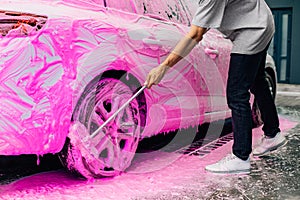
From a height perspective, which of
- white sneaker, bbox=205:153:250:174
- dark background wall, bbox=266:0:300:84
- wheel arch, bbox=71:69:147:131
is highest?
wheel arch, bbox=71:69:147:131

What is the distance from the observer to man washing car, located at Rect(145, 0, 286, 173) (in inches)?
116

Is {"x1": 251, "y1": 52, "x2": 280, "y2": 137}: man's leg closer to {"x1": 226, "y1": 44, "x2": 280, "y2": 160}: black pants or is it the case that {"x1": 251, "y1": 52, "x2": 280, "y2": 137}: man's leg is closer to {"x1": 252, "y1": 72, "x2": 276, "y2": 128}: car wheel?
{"x1": 226, "y1": 44, "x2": 280, "y2": 160}: black pants

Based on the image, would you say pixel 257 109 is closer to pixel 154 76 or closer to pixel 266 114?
pixel 266 114

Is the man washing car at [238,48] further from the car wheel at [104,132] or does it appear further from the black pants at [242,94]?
the car wheel at [104,132]

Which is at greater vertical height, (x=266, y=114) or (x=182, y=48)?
(x=182, y=48)

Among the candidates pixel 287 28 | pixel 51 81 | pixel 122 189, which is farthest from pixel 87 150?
pixel 287 28

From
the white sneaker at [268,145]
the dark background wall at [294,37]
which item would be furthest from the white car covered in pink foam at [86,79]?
the dark background wall at [294,37]

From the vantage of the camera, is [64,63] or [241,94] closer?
[64,63]

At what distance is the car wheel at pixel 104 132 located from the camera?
2.74m

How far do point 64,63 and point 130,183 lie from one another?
0.99 m

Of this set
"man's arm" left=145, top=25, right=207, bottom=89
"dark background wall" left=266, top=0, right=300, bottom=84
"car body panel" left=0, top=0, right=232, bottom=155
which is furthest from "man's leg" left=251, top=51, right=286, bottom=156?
"dark background wall" left=266, top=0, right=300, bottom=84

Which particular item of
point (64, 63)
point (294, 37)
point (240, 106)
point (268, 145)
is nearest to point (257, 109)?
point (268, 145)

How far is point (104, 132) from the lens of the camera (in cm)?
295

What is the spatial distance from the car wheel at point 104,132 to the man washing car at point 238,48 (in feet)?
0.97
